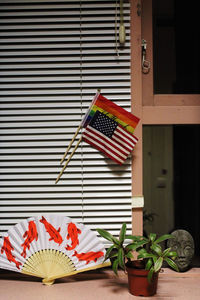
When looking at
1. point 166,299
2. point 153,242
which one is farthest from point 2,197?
point 166,299

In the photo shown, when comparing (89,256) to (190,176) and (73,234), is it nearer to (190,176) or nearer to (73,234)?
(73,234)

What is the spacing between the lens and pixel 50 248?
82.6 inches

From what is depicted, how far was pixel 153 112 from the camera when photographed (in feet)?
7.53

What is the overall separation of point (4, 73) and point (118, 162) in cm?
98

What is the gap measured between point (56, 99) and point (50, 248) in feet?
3.17

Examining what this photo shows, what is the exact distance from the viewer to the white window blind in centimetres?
225

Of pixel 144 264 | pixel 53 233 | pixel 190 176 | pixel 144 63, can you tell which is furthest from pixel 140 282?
pixel 190 176

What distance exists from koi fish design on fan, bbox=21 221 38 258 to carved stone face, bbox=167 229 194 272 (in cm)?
88

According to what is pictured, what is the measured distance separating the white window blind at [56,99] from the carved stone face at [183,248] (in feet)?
1.26

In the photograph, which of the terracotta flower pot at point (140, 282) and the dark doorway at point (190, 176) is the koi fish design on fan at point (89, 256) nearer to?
the terracotta flower pot at point (140, 282)

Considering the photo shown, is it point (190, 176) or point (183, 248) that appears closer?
point (183, 248)

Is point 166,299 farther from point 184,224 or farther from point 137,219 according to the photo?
point 184,224

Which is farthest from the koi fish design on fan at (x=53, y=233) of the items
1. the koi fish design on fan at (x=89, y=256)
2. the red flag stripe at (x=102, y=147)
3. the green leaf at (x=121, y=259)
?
the red flag stripe at (x=102, y=147)

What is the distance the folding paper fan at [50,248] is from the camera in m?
2.08
